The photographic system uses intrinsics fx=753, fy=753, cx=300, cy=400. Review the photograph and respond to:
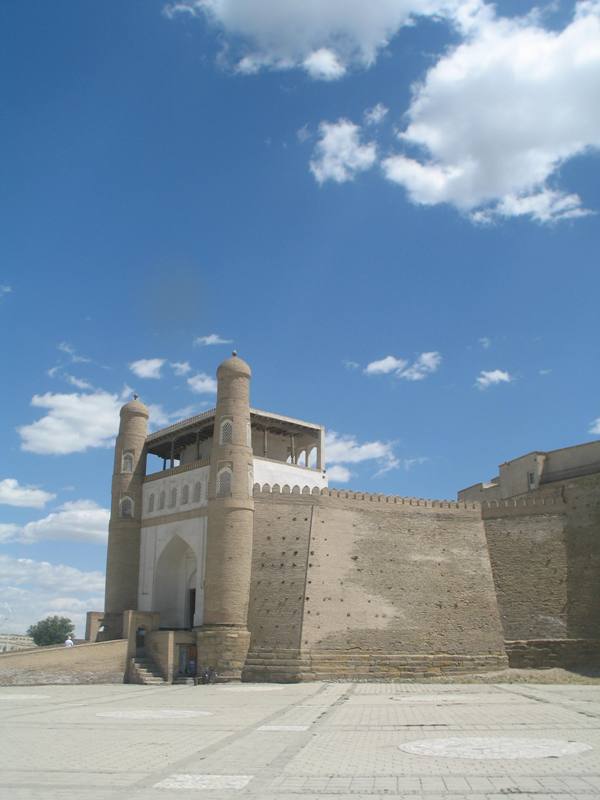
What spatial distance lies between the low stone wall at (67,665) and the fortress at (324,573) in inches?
21.2

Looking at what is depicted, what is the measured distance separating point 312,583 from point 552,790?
761 inches

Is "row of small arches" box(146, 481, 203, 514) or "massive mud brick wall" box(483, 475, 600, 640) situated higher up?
"row of small arches" box(146, 481, 203, 514)

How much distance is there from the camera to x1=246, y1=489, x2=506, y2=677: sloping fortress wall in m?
24.7

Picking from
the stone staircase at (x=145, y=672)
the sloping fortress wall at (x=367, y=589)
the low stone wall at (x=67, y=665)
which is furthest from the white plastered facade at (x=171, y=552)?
the low stone wall at (x=67, y=665)

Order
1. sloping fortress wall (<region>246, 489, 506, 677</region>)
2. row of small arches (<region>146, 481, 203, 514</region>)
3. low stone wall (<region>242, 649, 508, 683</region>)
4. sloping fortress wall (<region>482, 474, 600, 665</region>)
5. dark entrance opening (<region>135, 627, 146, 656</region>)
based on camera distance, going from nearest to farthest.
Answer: low stone wall (<region>242, 649, 508, 683</region>) → sloping fortress wall (<region>246, 489, 506, 677</region>) → sloping fortress wall (<region>482, 474, 600, 665</region>) → dark entrance opening (<region>135, 627, 146, 656</region>) → row of small arches (<region>146, 481, 203, 514</region>)

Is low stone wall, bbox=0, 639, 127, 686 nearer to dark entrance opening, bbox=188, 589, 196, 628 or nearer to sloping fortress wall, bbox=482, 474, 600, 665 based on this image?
dark entrance opening, bbox=188, 589, 196, 628

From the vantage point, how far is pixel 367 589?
26.3 m

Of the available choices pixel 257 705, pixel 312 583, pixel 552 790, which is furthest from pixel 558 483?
pixel 552 790

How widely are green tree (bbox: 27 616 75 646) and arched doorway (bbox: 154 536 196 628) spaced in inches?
1318

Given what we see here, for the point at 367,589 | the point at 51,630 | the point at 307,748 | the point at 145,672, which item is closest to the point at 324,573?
the point at 367,589

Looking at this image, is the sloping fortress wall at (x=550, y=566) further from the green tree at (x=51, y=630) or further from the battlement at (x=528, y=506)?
the green tree at (x=51, y=630)

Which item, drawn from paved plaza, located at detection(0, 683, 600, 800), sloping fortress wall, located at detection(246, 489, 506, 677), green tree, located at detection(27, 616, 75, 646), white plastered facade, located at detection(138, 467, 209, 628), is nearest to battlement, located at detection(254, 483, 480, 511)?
sloping fortress wall, located at detection(246, 489, 506, 677)

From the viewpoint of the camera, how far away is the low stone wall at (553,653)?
25750 millimetres

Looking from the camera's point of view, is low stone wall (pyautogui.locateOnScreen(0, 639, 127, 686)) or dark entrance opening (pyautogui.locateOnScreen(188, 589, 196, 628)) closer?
low stone wall (pyautogui.locateOnScreen(0, 639, 127, 686))
